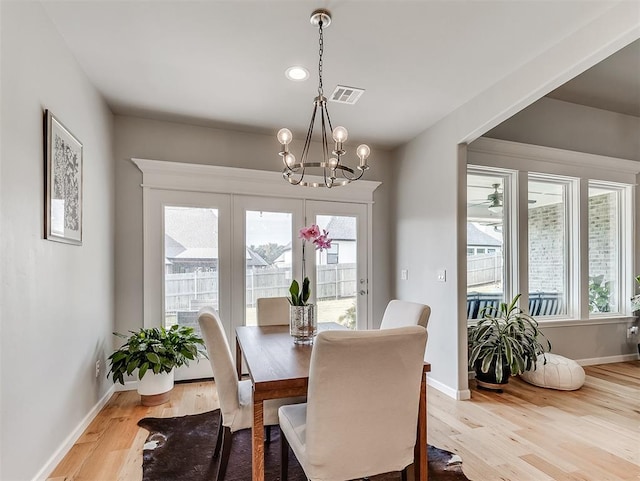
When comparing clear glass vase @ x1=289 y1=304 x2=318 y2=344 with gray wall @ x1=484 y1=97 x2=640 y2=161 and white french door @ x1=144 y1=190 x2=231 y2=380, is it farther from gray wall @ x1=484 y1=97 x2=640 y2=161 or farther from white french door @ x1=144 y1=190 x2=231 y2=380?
gray wall @ x1=484 y1=97 x2=640 y2=161

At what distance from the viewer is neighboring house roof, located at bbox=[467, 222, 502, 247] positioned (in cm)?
393

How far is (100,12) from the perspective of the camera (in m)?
2.04

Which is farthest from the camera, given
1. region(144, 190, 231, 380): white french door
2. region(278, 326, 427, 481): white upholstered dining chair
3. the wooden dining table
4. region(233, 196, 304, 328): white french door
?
region(233, 196, 304, 328): white french door

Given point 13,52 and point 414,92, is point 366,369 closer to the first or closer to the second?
point 13,52

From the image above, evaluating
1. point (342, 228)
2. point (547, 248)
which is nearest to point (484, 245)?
point (547, 248)

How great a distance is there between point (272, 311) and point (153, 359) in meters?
1.01

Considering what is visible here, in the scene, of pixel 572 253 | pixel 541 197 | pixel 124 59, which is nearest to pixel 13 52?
pixel 124 59

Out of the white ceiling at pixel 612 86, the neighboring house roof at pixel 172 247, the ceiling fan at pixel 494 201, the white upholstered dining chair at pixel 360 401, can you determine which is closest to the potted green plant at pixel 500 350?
the ceiling fan at pixel 494 201

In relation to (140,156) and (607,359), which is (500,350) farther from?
(140,156)

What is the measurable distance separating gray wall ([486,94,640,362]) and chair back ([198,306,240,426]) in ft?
11.7

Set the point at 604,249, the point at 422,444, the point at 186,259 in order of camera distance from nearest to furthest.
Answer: the point at 422,444 < the point at 186,259 < the point at 604,249

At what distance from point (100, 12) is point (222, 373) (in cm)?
212

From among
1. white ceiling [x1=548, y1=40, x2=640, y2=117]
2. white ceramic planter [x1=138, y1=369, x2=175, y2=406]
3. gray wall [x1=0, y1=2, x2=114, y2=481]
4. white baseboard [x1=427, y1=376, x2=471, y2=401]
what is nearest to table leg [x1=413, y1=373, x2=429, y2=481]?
white baseboard [x1=427, y1=376, x2=471, y2=401]

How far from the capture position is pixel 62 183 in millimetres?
2246
